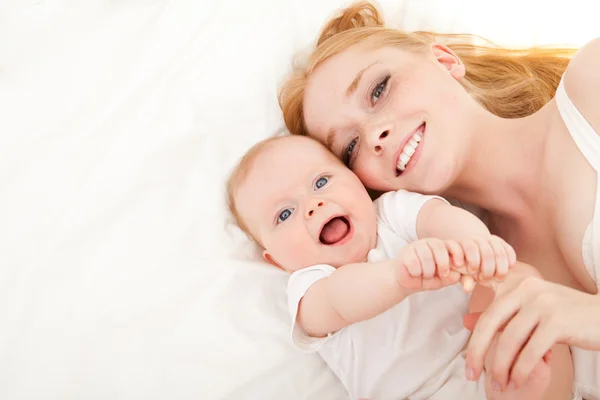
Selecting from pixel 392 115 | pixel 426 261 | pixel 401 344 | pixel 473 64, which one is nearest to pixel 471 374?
pixel 426 261

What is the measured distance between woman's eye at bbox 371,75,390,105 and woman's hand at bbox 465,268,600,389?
0.53 meters

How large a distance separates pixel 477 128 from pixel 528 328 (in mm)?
553

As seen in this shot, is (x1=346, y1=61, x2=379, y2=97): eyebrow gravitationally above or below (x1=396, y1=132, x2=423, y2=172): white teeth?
above

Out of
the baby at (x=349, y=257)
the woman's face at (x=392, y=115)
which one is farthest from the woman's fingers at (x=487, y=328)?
the woman's face at (x=392, y=115)

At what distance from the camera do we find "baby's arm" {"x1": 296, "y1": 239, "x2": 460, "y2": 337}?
100cm

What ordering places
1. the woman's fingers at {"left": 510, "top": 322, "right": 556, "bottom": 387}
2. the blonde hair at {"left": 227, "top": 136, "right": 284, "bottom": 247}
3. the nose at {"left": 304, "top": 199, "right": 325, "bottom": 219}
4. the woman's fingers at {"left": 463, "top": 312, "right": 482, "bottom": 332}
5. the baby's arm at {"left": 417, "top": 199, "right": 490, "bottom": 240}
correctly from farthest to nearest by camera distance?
the blonde hair at {"left": 227, "top": 136, "right": 284, "bottom": 247} → the nose at {"left": 304, "top": 199, "right": 325, "bottom": 219} → the baby's arm at {"left": 417, "top": 199, "right": 490, "bottom": 240} → the woman's fingers at {"left": 463, "top": 312, "right": 482, "bottom": 332} → the woman's fingers at {"left": 510, "top": 322, "right": 556, "bottom": 387}

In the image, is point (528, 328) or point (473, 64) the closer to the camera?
point (528, 328)

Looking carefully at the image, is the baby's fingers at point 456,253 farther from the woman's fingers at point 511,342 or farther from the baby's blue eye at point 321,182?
the baby's blue eye at point 321,182

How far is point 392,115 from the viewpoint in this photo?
4.43 ft

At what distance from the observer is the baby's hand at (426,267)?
38.9 inches

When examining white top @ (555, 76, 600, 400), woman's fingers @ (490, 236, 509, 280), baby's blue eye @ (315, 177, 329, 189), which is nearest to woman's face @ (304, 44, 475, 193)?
baby's blue eye @ (315, 177, 329, 189)

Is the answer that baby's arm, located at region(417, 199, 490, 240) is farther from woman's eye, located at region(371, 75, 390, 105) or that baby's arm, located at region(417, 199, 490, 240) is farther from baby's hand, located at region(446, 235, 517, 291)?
woman's eye, located at region(371, 75, 390, 105)

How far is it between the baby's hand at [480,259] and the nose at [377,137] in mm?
397

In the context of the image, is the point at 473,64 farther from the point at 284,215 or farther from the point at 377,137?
the point at 284,215
